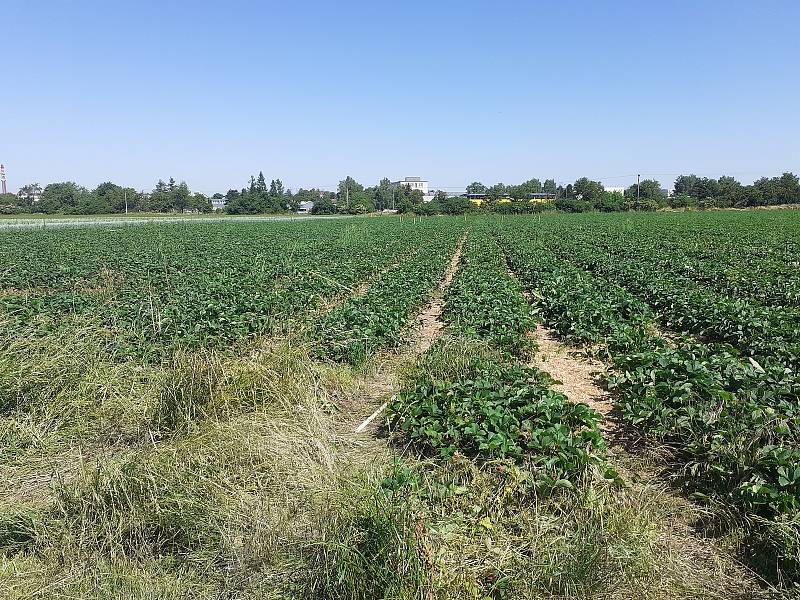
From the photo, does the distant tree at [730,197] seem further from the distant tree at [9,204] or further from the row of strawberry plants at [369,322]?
the distant tree at [9,204]

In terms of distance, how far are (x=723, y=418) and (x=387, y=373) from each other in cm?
414

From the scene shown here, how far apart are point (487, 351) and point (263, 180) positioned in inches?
5701

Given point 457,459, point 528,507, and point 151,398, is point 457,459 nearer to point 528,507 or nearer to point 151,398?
point 528,507

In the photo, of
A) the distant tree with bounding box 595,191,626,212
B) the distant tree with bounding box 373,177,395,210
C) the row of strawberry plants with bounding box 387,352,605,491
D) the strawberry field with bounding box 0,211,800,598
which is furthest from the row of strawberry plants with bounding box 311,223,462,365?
the distant tree with bounding box 373,177,395,210

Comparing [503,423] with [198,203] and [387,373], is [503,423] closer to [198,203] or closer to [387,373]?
[387,373]

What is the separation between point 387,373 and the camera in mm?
7195

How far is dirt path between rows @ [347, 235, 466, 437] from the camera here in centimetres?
578

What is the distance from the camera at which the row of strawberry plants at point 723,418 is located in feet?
11.6

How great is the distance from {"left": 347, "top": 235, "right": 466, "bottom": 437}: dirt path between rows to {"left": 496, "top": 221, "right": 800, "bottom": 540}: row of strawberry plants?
268 cm

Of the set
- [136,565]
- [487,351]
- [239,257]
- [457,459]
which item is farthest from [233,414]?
[239,257]

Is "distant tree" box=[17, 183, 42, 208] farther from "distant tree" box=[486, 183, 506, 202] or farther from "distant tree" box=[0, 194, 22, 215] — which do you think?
"distant tree" box=[486, 183, 506, 202]

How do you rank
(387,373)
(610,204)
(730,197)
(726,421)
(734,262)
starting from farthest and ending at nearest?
1. (730,197)
2. (610,204)
3. (734,262)
4. (387,373)
5. (726,421)

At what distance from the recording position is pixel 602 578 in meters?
2.95

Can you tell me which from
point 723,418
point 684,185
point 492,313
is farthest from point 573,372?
point 684,185
